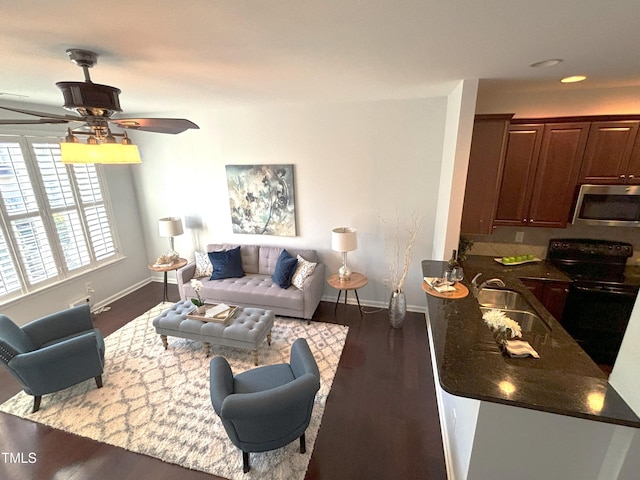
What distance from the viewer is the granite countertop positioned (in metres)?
1.20

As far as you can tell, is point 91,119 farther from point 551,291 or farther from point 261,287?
point 551,291

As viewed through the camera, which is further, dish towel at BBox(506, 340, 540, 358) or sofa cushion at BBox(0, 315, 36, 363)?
sofa cushion at BBox(0, 315, 36, 363)

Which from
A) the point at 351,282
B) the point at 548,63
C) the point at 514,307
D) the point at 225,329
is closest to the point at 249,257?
the point at 225,329

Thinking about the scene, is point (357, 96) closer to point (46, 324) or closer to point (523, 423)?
point (523, 423)

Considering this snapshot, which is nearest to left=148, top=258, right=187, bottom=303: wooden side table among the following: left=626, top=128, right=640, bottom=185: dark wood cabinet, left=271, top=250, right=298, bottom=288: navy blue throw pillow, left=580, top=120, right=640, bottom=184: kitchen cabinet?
left=271, top=250, right=298, bottom=288: navy blue throw pillow

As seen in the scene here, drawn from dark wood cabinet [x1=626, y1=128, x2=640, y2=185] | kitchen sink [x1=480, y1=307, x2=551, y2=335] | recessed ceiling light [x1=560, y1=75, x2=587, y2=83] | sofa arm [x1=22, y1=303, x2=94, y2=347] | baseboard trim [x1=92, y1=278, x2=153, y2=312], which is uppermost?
recessed ceiling light [x1=560, y1=75, x2=587, y2=83]

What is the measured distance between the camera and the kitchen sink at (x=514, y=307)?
2.16m

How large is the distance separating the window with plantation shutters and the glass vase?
445 cm

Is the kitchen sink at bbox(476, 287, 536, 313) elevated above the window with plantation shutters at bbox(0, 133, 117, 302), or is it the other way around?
the window with plantation shutters at bbox(0, 133, 117, 302)

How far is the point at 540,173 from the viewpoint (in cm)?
288

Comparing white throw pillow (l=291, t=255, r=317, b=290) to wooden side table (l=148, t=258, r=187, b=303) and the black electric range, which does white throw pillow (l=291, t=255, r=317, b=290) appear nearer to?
wooden side table (l=148, t=258, r=187, b=303)

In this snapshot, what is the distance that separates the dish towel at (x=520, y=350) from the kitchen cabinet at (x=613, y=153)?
2.20 m

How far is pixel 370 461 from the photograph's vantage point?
2.03m

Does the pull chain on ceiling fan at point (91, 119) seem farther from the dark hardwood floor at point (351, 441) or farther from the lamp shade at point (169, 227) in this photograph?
the lamp shade at point (169, 227)
